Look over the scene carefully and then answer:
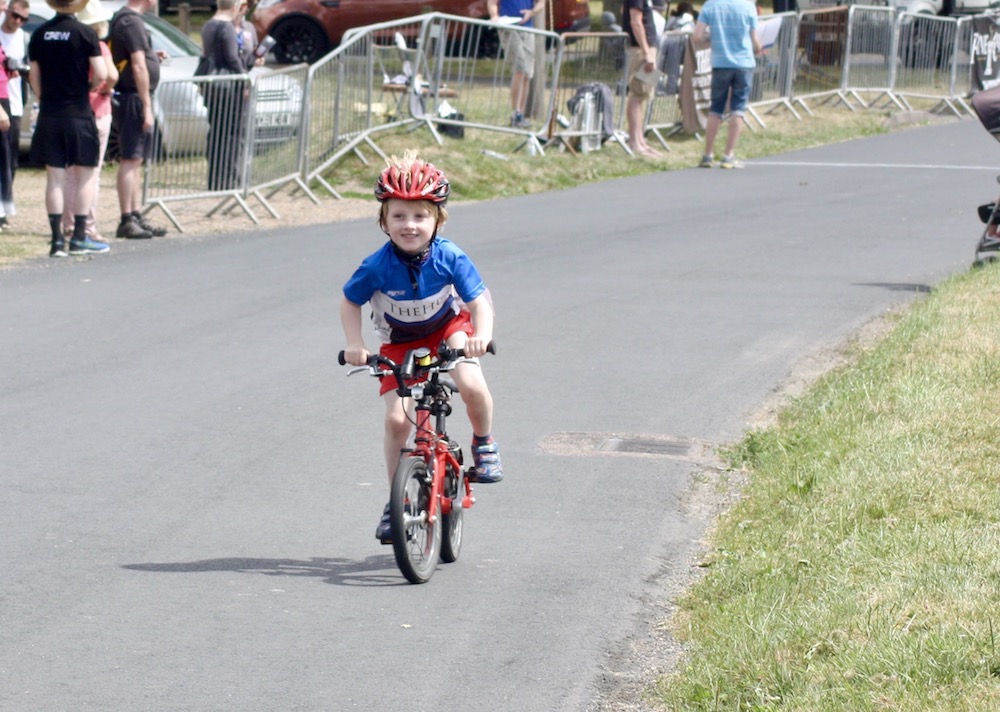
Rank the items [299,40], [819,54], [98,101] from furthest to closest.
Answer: [299,40]
[819,54]
[98,101]

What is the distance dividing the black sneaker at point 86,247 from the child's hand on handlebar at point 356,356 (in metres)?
7.65

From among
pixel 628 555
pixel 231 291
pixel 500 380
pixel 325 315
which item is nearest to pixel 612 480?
pixel 628 555

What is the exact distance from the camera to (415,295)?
5898 mm

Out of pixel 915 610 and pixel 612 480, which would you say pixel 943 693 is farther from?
pixel 612 480

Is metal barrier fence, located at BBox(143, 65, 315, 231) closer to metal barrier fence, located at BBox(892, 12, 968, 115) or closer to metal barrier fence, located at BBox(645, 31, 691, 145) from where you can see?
metal barrier fence, located at BBox(645, 31, 691, 145)

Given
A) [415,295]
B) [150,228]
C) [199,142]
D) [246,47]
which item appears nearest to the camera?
[415,295]

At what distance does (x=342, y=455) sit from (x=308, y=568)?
61.9 inches

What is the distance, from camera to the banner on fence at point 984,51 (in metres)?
26.4

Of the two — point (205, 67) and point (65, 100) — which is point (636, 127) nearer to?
point (205, 67)

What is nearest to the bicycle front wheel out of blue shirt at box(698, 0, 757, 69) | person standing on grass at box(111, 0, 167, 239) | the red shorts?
the red shorts

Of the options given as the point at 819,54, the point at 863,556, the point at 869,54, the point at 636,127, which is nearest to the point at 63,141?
the point at 863,556

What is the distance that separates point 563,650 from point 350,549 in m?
1.33

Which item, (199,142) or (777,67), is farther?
(777,67)

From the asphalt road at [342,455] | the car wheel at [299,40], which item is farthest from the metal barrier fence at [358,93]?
the car wheel at [299,40]
